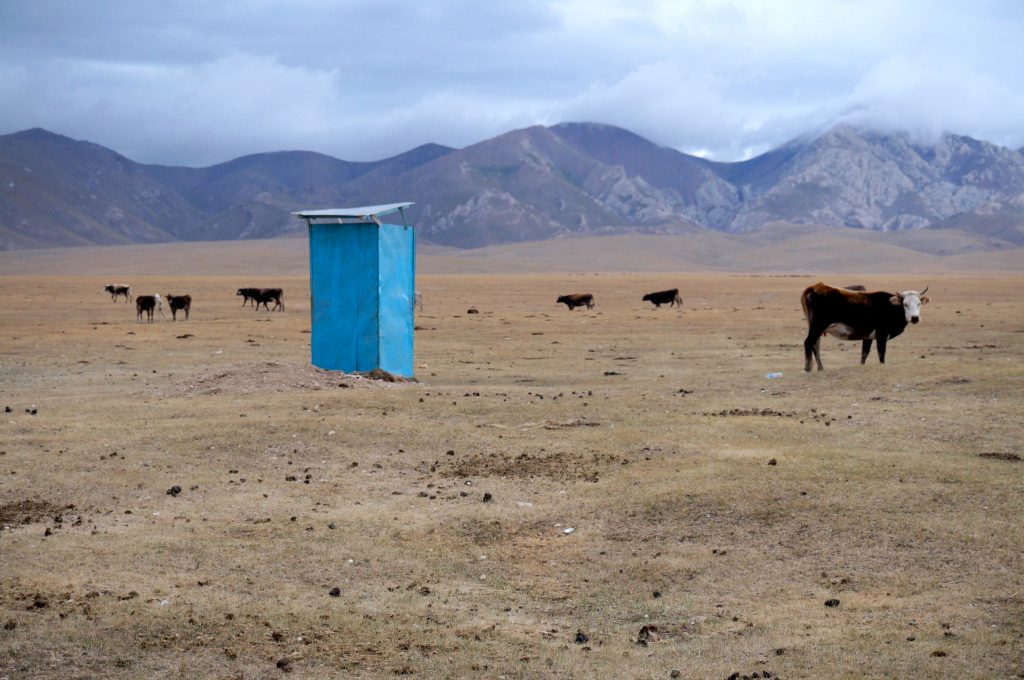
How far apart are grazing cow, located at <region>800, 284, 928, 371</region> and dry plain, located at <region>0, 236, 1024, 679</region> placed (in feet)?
4.10

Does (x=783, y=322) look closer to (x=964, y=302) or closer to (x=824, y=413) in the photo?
(x=964, y=302)

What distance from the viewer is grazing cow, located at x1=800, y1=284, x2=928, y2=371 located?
67.7 feet

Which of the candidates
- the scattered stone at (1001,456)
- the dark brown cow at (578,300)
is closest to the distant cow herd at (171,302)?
the dark brown cow at (578,300)

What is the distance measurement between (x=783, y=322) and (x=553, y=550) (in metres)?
31.3

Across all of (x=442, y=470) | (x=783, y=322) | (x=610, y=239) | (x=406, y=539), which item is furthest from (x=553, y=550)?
(x=610, y=239)

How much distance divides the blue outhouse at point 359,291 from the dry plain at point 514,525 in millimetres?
1655

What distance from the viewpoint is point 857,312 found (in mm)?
20672

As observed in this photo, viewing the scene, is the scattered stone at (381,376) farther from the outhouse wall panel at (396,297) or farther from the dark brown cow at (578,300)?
the dark brown cow at (578,300)

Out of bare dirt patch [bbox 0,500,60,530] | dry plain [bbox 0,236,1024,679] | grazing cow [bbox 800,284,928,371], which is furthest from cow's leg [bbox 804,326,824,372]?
bare dirt patch [bbox 0,500,60,530]

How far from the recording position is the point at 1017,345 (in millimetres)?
26062

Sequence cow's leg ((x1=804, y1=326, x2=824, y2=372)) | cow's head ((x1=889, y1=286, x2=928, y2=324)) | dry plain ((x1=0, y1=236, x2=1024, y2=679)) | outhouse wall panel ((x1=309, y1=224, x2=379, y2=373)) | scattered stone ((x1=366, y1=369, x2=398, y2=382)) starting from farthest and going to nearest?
outhouse wall panel ((x1=309, y1=224, x2=379, y2=373))
cow's head ((x1=889, y1=286, x2=928, y2=324))
cow's leg ((x1=804, y1=326, x2=824, y2=372))
scattered stone ((x1=366, y1=369, x2=398, y2=382))
dry plain ((x1=0, y1=236, x2=1024, y2=679))

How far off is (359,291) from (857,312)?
9.52 metres

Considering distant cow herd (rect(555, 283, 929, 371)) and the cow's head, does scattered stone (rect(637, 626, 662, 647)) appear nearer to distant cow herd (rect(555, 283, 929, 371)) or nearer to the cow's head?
distant cow herd (rect(555, 283, 929, 371))

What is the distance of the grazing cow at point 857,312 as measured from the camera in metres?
20.6
